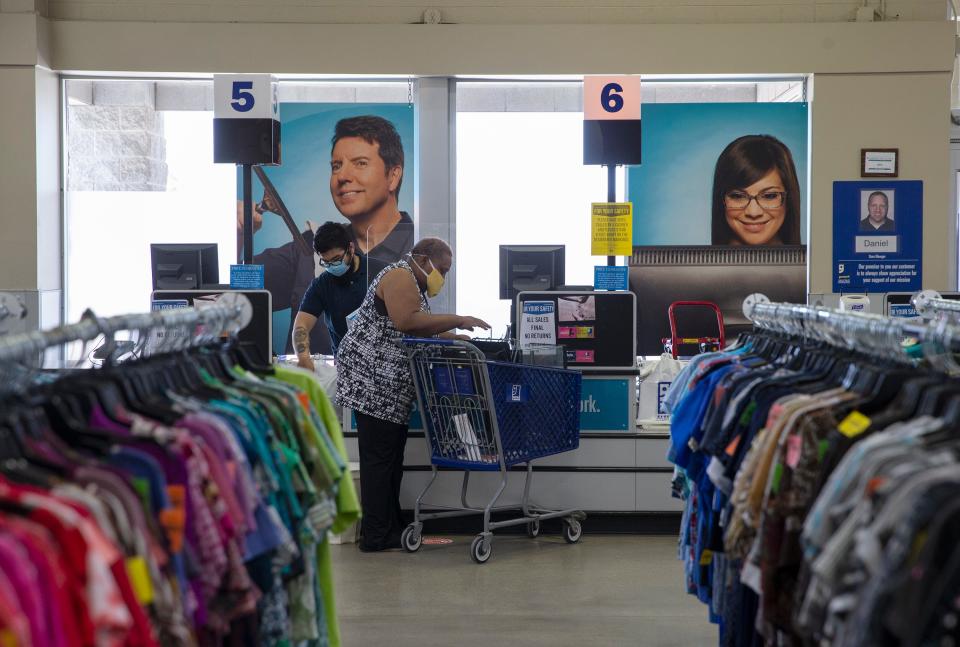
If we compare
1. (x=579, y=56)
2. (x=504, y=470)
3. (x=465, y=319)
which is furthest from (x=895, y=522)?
(x=579, y=56)

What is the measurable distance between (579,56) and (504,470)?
3.57m

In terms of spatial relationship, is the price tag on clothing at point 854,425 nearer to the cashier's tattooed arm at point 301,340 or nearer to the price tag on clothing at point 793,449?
the price tag on clothing at point 793,449

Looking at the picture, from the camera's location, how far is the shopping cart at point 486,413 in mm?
5469

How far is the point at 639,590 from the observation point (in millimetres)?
5027

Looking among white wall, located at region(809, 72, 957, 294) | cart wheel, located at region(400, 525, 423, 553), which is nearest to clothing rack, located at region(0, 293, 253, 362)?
cart wheel, located at region(400, 525, 423, 553)

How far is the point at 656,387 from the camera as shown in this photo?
6.20m

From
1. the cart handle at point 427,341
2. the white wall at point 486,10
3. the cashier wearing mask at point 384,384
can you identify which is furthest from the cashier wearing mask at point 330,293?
the white wall at point 486,10

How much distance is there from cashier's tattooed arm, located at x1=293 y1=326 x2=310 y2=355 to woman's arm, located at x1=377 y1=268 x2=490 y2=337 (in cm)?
96

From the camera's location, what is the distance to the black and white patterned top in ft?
18.8

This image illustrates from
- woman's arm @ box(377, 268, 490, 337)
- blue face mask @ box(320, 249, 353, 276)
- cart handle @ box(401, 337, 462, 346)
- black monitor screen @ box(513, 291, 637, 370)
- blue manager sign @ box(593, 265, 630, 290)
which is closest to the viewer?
cart handle @ box(401, 337, 462, 346)

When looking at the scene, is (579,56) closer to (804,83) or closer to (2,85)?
(804,83)

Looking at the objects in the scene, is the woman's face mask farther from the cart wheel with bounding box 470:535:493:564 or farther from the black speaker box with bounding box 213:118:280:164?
the black speaker box with bounding box 213:118:280:164

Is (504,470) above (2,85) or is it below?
below

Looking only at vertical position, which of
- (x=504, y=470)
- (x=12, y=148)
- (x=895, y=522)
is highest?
(x=12, y=148)
